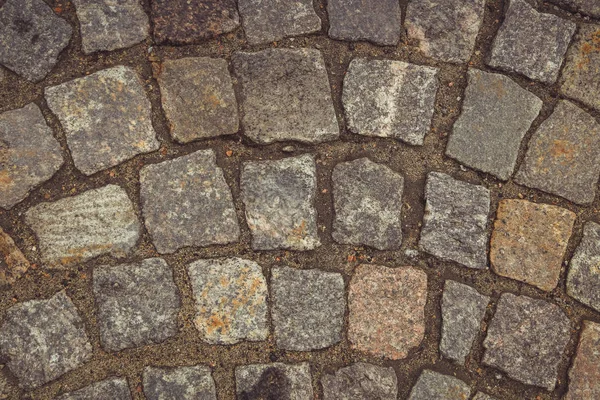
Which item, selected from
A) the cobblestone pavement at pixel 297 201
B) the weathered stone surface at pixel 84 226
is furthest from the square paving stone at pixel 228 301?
the weathered stone surface at pixel 84 226

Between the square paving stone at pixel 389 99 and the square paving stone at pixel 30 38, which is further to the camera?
the square paving stone at pixel 389 99

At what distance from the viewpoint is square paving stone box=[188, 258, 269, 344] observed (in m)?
1.91

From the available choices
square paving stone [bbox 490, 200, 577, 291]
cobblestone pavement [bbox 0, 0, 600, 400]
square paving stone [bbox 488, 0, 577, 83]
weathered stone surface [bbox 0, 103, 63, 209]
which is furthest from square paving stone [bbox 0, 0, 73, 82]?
square paving stone [bbox 490, 200, 577, 291]

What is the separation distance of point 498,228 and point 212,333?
105 centimetres

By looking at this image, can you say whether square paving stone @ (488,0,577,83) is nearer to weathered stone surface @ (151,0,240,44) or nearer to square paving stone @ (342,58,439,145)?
square paving stone @ (342,58,439,145)

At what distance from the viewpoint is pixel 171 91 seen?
199cm

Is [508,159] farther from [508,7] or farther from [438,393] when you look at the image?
[438,393]

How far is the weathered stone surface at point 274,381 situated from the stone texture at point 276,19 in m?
1.11

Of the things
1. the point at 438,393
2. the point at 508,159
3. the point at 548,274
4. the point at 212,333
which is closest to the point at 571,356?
the point at 548,274

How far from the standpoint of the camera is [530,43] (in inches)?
85.0

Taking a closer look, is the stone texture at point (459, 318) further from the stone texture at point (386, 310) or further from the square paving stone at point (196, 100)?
the square paving stone at point (196, 100)

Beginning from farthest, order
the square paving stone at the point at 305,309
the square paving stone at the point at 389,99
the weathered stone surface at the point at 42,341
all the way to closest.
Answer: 1. the square paving stone at the point at 389,99
2. the square paving stone at the point at 305,309
3. the weathered stone surface at the point at 42,341

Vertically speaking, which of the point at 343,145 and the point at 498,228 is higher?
the point at 343,145

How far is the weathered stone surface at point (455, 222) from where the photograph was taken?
2033mm
